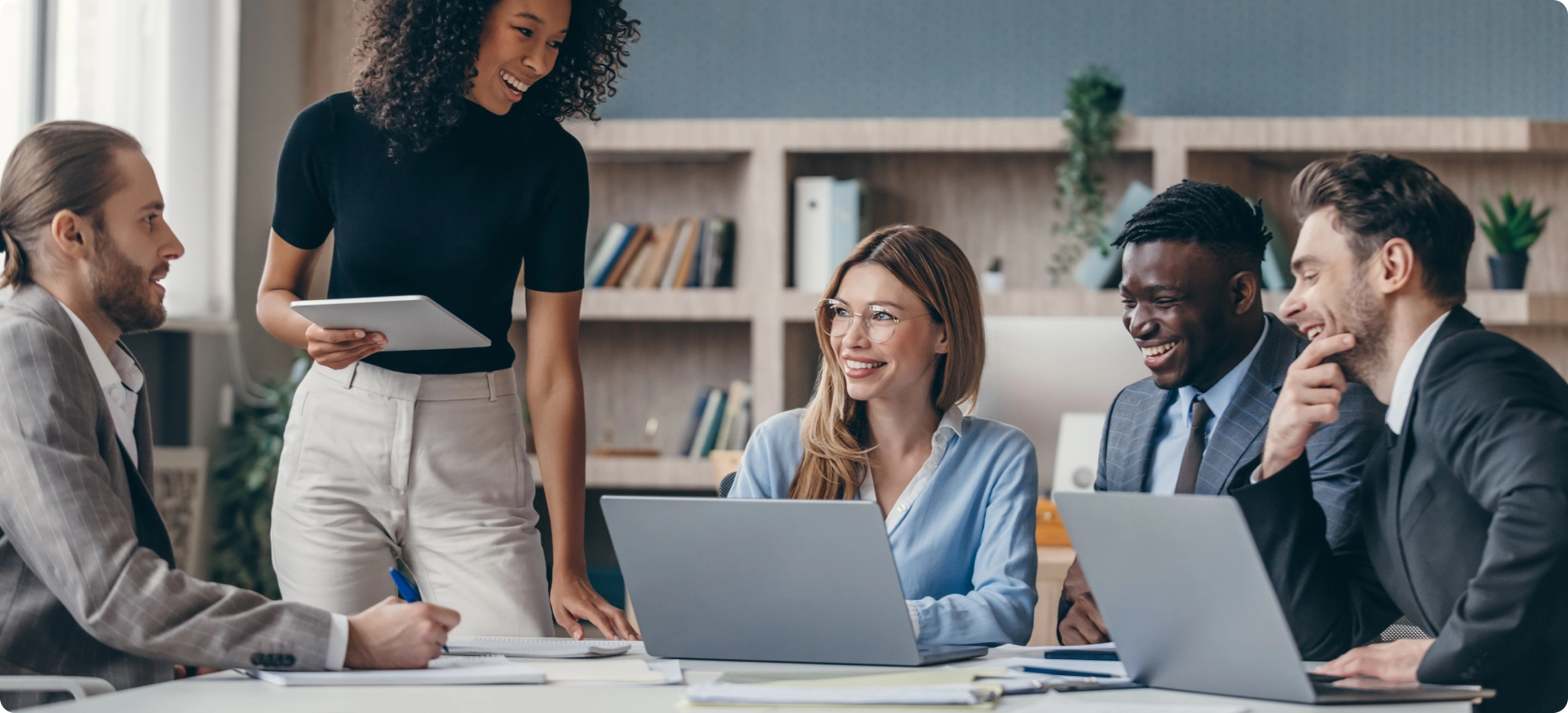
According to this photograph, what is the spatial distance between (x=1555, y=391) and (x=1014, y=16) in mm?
3218

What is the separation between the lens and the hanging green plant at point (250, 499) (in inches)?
148

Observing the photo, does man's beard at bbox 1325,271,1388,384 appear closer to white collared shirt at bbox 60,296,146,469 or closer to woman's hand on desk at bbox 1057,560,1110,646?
woman's hand on desk at bbox 1057,560,1110,646

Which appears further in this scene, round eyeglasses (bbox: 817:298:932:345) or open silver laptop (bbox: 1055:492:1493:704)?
round eyeglasses (bbox: 817:298:932:345)

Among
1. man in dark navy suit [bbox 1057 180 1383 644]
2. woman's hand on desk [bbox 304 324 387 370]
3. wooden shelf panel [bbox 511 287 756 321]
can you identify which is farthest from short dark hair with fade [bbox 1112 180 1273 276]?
wooden shelf panel [bbox 511 287 756 321]

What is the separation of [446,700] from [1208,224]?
116 centimetres

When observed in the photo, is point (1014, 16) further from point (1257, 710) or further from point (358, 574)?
point (1257, 710)

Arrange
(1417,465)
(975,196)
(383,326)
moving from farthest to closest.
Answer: (975,196)
(383,326)
(1417,465)

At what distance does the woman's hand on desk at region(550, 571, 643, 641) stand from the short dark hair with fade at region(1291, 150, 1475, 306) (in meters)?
0.93

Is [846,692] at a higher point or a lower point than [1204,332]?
lower

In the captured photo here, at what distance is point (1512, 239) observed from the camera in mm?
3807

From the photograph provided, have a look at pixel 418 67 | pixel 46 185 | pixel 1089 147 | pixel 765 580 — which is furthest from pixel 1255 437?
pixel 1089 147

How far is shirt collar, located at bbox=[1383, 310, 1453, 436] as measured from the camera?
134 cm

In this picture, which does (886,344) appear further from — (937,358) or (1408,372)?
(1408,372)

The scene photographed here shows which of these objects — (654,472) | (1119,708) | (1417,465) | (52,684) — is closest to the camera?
(1119,708)
